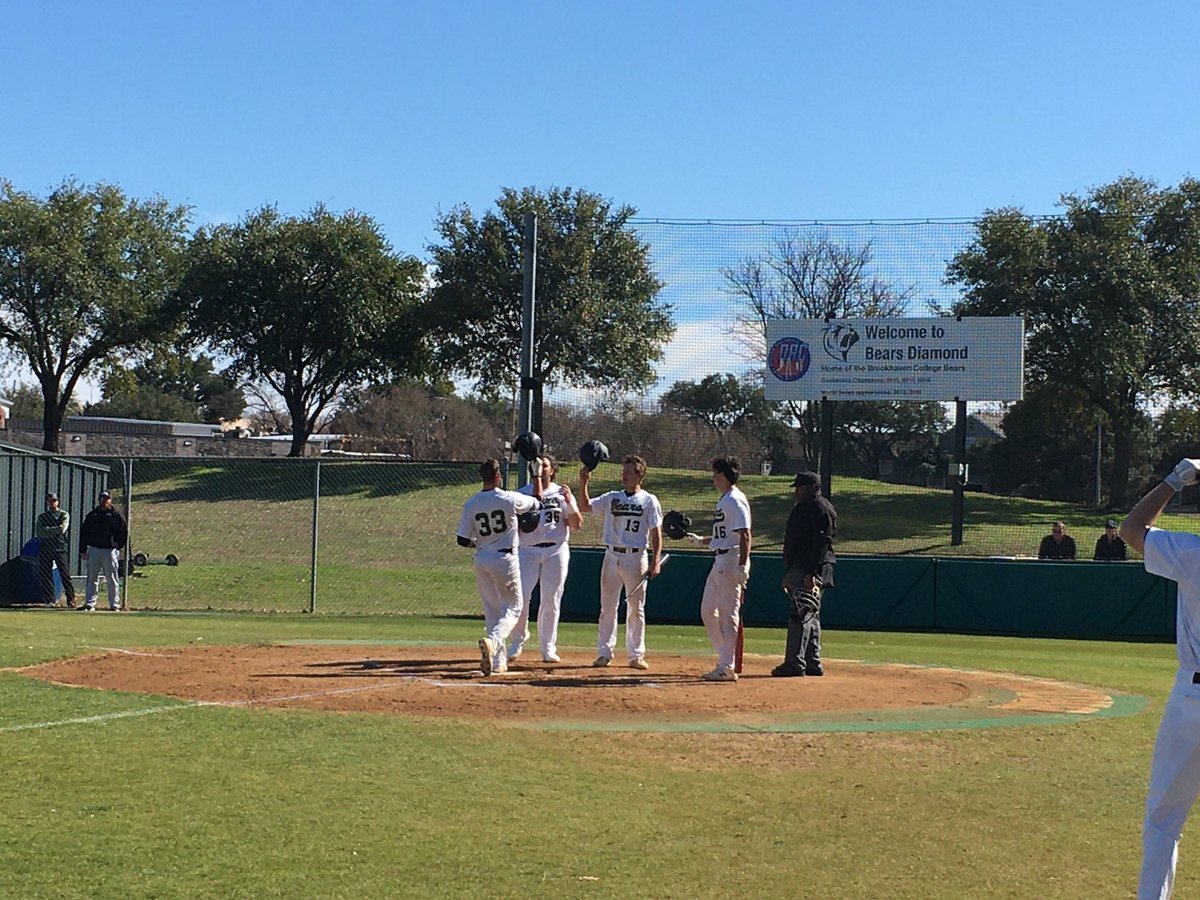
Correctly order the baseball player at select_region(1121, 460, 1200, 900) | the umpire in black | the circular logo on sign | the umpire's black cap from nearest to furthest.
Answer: the baseball player at select_region(1121, 460, 1200, 900), the umpire's black cap, the umpire in black, the circular logo on sign

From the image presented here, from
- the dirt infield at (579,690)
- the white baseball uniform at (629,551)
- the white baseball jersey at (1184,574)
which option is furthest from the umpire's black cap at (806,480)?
the white baseball jersey at (1184,574)

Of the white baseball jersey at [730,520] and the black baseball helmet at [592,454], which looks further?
the black baseball helmet at [592,454]

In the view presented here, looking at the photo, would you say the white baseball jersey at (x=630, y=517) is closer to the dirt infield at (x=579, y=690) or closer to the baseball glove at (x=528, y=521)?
the baseball glove at (x=528, y=521)

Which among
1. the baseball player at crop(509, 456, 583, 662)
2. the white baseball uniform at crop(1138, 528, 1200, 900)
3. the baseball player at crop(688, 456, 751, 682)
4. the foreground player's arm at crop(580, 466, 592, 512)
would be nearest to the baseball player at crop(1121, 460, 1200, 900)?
the white baseball uniform at crop(1138, 528, 1200, 900)

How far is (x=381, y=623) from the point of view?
2003 cm

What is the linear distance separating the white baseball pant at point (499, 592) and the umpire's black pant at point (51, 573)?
12.0 metres

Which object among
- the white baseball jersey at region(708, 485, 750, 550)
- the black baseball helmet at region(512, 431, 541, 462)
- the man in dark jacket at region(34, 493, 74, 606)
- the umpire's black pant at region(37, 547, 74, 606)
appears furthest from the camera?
the umpire's black pant at region(37, 547, 74, 606)

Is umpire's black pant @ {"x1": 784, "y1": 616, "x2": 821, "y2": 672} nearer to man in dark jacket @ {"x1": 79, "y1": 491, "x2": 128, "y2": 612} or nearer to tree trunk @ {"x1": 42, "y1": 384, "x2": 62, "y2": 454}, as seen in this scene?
man in dark jacket @ {"x1": 79, "y1": 491, "x2": 128, "y2": 612}

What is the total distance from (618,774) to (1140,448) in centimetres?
3601

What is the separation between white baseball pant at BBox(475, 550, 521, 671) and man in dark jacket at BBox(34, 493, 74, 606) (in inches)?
469

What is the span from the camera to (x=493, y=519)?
1214 centimetres

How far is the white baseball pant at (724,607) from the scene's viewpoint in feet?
40.2

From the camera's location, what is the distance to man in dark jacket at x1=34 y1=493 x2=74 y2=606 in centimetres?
2158

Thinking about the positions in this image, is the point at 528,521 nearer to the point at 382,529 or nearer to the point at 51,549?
the point at 51,549
